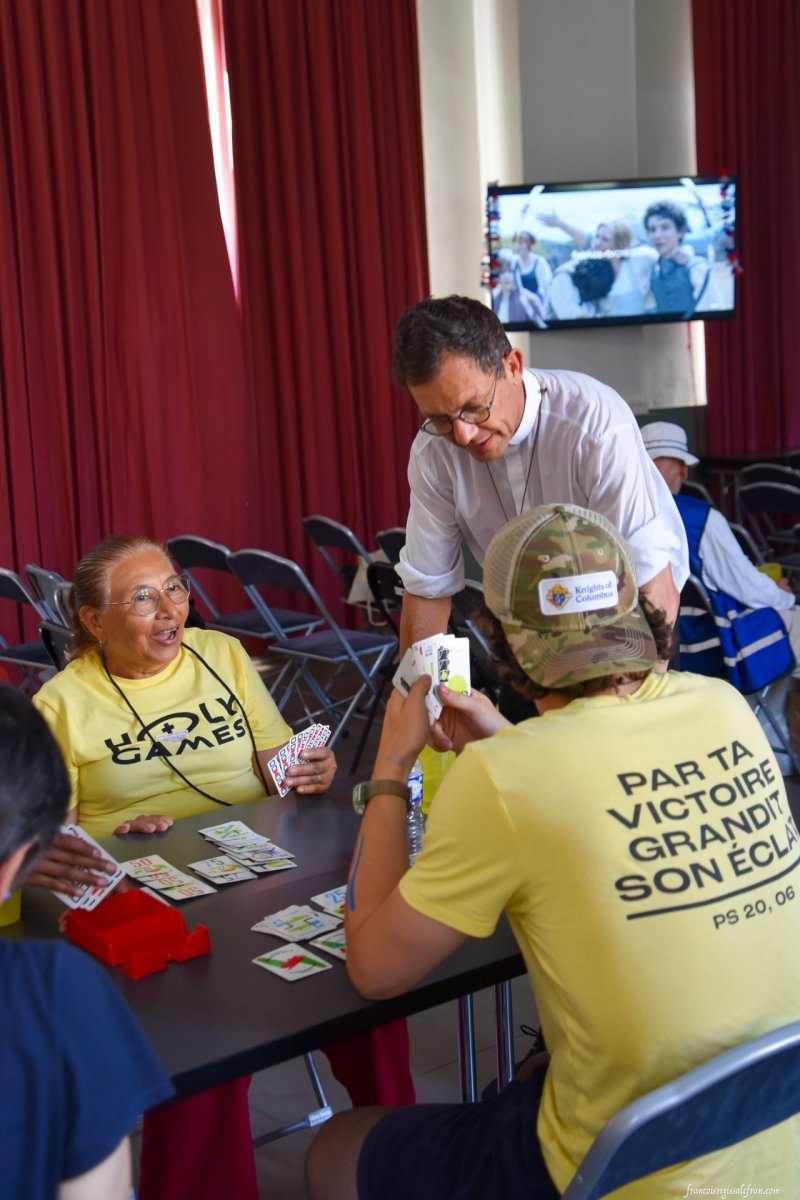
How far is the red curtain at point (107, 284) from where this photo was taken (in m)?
6.23

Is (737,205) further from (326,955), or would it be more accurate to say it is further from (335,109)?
(326,955)

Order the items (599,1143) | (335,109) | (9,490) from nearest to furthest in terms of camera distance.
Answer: (599,1143) < (9,490) < (335,109)

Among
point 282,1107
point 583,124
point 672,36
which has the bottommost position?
point 282,1107

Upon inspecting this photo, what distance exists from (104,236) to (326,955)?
5.39 meters

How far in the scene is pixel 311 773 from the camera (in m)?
2.45

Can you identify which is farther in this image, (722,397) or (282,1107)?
(722,397)

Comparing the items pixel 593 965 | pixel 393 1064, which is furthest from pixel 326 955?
pixel 393 1064

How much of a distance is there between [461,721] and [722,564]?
273cm

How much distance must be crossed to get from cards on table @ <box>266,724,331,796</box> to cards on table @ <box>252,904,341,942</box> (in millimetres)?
522

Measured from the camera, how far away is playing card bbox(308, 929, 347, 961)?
1749 mm

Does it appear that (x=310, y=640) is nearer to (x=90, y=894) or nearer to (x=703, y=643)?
(x=703, y=643)

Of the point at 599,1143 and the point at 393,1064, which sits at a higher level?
the point at 599,1143

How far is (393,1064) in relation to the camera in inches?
90.7

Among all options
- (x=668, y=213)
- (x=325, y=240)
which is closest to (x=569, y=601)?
(x=325, y=240)
